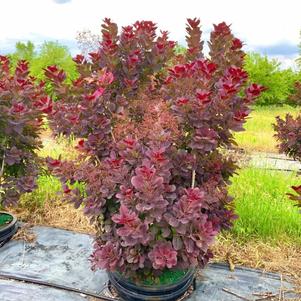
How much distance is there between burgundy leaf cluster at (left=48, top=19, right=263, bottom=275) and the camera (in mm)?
1827

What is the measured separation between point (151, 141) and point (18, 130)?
1096 mm

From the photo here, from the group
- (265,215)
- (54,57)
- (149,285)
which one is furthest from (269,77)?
(149,285)

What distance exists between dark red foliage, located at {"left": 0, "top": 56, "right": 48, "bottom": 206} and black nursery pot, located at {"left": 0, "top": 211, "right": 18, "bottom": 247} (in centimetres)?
14

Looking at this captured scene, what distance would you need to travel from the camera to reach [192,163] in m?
1.98

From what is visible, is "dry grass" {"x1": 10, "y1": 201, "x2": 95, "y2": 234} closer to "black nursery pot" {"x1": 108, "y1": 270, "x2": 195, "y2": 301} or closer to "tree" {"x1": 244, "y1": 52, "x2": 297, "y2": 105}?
"black nursery pot" {"x1": 108, "y1": 270, "x2": 195, "y2": 301}

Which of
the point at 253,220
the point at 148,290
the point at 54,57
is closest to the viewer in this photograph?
the point at 148,290

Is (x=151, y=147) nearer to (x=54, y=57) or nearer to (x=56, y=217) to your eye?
(x=56, y=217)

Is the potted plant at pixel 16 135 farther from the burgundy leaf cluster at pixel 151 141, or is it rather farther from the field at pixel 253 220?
the burgundy leaf cluster at pixel 151 141

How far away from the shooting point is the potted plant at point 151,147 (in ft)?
6.01

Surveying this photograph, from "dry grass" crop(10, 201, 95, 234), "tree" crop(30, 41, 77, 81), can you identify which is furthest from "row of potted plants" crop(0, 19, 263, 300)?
"tree" crop(30, 41, 77, 81)

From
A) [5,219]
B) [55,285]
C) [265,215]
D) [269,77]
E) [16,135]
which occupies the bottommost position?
[55,285]

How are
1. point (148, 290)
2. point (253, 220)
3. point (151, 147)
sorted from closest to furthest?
1. point (151, 147)
2. point (148, 290)
3. point (253, 220)

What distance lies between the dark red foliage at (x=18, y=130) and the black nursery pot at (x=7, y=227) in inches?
5.5

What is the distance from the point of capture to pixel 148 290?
2066mm
